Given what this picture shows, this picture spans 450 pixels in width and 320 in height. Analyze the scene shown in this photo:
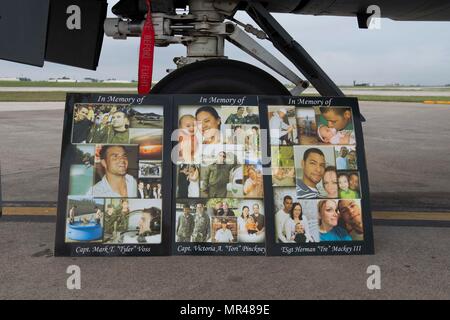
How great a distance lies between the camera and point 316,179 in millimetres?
2949

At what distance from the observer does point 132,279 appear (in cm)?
252

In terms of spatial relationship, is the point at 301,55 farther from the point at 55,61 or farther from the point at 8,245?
the point at 8,245

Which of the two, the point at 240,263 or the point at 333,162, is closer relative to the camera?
the point at 240,263

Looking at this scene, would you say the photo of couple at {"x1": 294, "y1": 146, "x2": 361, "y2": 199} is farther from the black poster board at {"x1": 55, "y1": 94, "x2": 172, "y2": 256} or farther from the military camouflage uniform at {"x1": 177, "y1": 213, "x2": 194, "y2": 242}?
the black poster board at {"x1": 55, "y1": 94, "x2": 172, "y2": 256}

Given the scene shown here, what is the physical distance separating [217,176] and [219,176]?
1cm

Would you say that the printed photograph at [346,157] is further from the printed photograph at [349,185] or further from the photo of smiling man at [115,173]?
the photo of smiling man at [115,173]

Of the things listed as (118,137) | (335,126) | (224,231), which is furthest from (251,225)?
(118,137)

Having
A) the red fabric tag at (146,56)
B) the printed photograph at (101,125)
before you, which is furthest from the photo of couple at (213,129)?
the red fabric tag at (146,56)

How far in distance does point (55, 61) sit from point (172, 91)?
131cm

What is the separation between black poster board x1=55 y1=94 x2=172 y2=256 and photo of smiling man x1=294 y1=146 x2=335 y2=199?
0.90 metres

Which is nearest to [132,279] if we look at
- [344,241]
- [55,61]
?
[344,241]

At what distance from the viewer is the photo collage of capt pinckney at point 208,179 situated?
2834 millimetres
